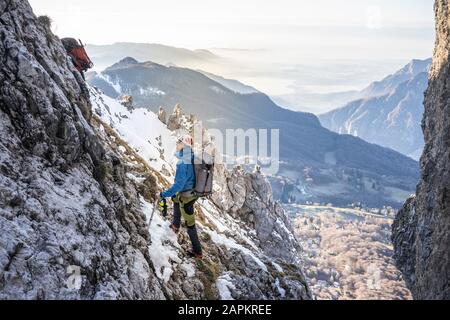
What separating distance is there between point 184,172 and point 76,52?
1315cm

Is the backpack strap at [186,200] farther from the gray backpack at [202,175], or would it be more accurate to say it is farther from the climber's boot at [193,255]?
the climber's boot at [193,255]

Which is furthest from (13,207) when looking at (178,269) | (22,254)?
(178,269)

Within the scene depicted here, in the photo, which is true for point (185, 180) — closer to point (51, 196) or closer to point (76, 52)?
point (51, 196)

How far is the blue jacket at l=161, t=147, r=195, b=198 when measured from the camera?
17000mm

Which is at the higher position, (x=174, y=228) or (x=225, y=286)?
(x=174, y=228)

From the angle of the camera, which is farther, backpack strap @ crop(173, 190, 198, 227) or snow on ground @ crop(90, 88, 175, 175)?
snow on ground @ crop(90, 88, 175, 175)

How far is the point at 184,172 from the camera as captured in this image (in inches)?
677

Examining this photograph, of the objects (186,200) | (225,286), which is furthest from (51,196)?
(225,286)

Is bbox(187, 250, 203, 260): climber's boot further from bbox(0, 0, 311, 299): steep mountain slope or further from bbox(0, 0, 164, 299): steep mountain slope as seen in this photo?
bbox(0, 0, 164, 299): steep mountain slope

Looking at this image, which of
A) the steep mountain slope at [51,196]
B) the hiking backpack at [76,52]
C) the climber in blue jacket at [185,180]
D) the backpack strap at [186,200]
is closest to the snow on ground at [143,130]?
the hiking backpack at [76,52]

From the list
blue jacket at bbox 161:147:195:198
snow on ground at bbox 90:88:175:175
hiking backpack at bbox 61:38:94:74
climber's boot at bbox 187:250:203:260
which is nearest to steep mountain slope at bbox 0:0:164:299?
blue jacket at bbox 161:147:195:198

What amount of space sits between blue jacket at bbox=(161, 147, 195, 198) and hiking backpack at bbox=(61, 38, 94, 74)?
1239 cm

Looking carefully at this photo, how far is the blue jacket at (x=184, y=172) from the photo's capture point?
17.0 metres
